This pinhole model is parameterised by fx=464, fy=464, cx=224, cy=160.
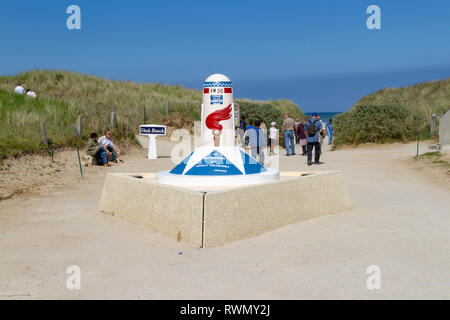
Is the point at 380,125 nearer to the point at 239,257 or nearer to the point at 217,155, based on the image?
the point at 217,155

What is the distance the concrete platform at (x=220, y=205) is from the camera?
6309mm

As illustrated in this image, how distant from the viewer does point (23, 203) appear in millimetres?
10180

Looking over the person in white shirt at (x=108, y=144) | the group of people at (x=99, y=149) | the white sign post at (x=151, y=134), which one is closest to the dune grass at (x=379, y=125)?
the white sign post at (x=151, y=134)

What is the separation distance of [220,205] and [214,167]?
1.74m

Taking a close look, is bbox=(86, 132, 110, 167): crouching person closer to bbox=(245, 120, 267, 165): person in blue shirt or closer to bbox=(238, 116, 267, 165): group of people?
bbox=(238, 116, 267, 165): group of people

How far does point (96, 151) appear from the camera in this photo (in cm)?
1580

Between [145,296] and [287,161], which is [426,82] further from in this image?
[145,296]

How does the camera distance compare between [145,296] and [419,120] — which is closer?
[145,296]

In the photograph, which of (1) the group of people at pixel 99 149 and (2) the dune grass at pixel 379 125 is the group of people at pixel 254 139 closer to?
(1) the group of people at pixel 99 149

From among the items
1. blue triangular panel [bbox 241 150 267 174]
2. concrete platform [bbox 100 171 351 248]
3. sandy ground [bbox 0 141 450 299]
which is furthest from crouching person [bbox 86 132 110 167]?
blue triangular panel [bbox 241 150 267 174]

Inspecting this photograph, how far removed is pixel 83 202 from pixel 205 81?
4.23m

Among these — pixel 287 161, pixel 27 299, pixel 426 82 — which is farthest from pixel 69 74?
pixel 27 299

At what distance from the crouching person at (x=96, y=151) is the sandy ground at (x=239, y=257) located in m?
5.99

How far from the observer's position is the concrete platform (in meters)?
6.31
